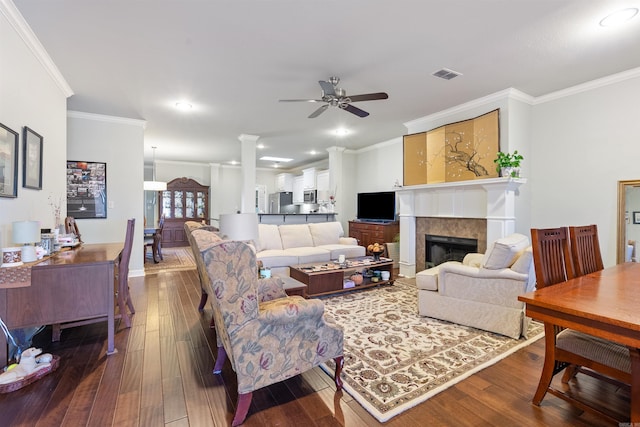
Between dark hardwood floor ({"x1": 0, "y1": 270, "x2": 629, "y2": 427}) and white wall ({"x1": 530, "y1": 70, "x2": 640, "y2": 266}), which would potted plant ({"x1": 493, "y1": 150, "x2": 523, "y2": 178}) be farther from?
dark hardwood floor ({"x1": 0, "y1": 270, "x2": 629, "y2": 427})

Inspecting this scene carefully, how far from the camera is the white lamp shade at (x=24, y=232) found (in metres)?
2.18

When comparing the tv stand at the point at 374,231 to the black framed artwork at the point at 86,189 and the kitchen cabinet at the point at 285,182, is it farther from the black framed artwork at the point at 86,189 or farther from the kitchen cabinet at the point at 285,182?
the black framed artwork at the point at 86,189

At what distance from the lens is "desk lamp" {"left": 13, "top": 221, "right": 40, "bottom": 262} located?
2189mm

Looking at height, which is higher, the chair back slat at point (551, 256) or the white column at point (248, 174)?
the white column at point (248, 174)

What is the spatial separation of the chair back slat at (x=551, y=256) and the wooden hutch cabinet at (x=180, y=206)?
9.00 metres

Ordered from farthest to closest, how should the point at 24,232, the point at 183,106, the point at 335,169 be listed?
1. the point at 335,169
2. the point at 183,106
3. the point at 24,232

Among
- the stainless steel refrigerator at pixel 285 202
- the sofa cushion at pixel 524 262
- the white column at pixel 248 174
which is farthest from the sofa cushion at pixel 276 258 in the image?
the stainless steel refrigerator at pixel 285 202

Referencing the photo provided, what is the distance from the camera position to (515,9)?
90.5 inches

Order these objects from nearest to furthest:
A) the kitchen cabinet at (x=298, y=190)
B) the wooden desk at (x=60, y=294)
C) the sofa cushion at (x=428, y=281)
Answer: the wooden desk at (x=60, y=294) → the sofa cushion at (x=428, y=281) → the kitchen cabinet at (x=298, y=190)

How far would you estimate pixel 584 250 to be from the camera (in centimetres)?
232

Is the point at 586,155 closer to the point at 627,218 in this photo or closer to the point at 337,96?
the point at 627,218

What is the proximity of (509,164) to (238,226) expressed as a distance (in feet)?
11.2

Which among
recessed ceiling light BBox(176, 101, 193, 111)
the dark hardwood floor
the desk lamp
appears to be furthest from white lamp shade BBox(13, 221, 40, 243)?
recessed ceiling light BBox(176, 101, 193, 111)

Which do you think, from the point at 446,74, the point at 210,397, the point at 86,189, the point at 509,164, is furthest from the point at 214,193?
the point at 210,397
